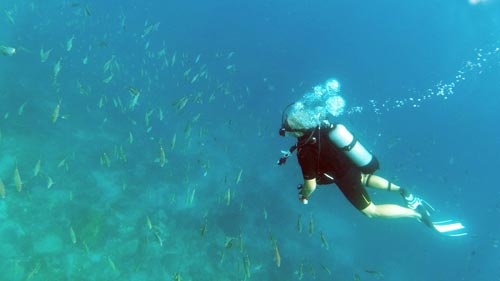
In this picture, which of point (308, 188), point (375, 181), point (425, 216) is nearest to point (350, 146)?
point (308, 188)

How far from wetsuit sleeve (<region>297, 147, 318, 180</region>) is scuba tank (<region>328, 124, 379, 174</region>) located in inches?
19.3

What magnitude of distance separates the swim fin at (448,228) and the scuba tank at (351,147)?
2.22 metres

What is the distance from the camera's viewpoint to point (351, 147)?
689 centimetres

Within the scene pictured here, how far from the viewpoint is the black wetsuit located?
6602 millimetres

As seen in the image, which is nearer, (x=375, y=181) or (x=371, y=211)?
(x=371, y=211)

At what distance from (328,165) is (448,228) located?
339 centimetres

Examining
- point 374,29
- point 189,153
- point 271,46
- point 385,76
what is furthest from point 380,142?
point 374,29

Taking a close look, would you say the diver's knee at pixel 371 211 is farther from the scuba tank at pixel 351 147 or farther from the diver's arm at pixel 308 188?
the diver's arm at pixel 308 188

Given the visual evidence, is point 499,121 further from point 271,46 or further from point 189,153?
point 189,153

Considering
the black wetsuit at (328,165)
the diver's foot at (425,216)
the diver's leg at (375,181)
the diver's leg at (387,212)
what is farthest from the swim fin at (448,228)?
the black wetsuit at (328,165)

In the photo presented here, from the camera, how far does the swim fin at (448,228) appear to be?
8077mm

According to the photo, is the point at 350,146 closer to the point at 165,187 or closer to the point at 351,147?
the point at 351,147

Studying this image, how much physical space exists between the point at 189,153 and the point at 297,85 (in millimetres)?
38049

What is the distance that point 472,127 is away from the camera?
318ft
